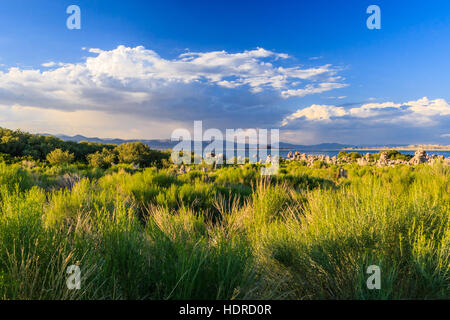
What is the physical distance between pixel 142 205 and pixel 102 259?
10.2ft

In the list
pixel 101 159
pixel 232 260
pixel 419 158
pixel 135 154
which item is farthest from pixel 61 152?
pixel 419 158

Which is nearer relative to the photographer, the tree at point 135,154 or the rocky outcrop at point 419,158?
the rocky outcrop at point 419,158

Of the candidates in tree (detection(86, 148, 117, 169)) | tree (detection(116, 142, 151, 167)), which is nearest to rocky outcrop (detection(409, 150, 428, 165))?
tree (detection(116, 142, 151, 167))

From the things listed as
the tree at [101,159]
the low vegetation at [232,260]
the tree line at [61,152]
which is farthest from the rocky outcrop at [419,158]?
the tree at [101,159]

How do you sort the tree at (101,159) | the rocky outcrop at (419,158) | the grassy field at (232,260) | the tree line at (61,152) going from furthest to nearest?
1. the tree at (101,159)
2. the tree line at (61,152)
3. the rocky outcrop at (419,158)
4. the grassy field at (232,260)

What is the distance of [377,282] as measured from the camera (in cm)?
153

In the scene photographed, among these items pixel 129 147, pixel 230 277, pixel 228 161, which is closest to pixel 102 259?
pixel 230 277

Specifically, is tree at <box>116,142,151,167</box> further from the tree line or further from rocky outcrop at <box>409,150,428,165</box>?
rocky outcrop at <box>409,150,428,165</box>

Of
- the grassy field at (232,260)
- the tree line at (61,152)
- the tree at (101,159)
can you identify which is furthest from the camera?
the tree at (101,159)

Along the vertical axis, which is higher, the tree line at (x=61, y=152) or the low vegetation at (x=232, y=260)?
the tree line at (x=61, y=152)

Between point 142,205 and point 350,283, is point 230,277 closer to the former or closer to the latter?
point 350,283

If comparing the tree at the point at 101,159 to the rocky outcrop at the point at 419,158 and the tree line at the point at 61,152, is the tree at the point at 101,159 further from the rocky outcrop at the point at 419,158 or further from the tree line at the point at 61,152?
the rocky outcrop at the point at 419,158

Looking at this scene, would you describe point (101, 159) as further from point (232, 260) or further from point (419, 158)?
point (419, 158)

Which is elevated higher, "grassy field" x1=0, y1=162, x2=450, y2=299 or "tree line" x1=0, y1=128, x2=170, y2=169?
"tree line" x1=0, y1=128, x2=170, y2=169
